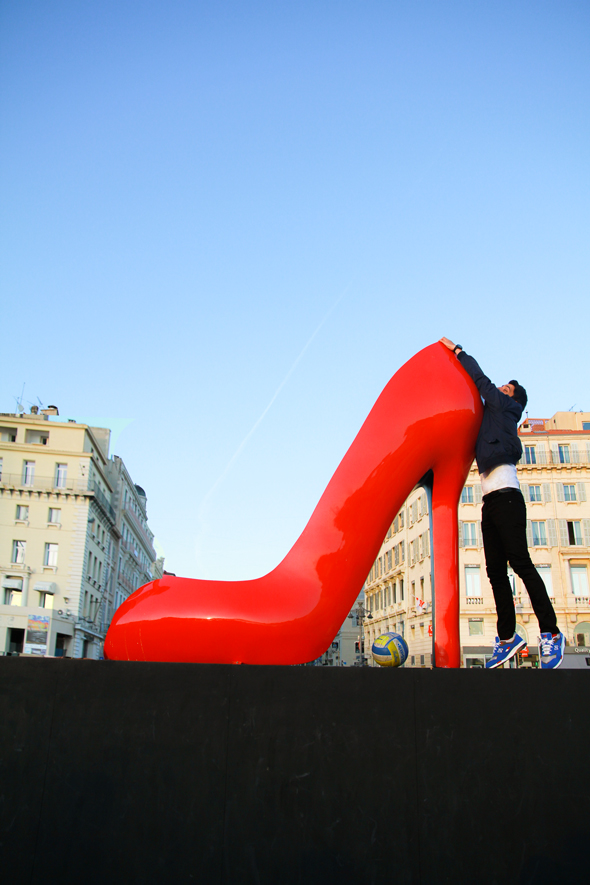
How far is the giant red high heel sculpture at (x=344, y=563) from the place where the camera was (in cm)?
303

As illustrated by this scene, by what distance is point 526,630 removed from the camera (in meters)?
35.8

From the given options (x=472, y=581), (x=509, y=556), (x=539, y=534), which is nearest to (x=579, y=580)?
(x=539, y=534)

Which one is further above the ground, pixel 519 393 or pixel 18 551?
pixel 18 551

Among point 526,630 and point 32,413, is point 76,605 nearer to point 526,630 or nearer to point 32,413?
point 32,413

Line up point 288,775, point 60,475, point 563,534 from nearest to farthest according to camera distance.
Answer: point 288,775 → point 563,534 → point 60,475

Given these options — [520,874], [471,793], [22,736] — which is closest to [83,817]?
[22,736]

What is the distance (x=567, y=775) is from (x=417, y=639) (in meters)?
38.7

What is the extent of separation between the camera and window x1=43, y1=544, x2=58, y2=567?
3975 centimetres

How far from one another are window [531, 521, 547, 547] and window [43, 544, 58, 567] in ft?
101

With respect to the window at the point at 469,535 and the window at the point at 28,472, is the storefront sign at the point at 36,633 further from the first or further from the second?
the window at the point at 469,535

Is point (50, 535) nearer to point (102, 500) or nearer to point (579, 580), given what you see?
point (102, 500)

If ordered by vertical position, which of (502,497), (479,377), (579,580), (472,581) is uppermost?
(579,580)

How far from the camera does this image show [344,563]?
3.32m

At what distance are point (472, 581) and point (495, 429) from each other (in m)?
36.4
